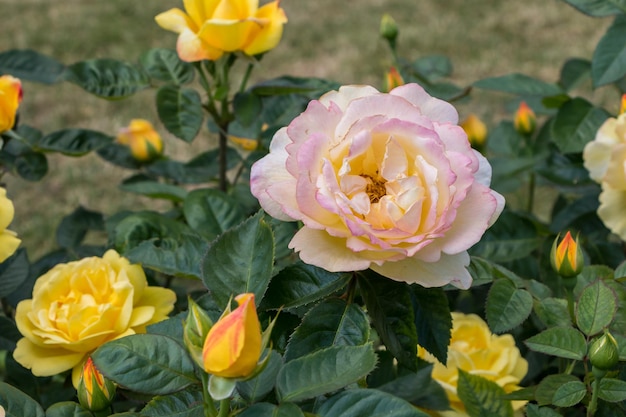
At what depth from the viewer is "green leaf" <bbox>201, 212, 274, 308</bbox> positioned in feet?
2.34

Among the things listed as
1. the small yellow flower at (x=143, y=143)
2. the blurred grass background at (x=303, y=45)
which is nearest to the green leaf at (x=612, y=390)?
the small yellow flower at (x=143, y=143)

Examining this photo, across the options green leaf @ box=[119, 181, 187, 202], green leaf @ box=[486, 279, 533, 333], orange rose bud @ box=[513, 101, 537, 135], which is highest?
green leaf @ box=[486, 279, 533, 333]

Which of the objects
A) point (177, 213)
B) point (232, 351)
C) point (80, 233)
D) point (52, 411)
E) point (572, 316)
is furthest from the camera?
point (80, 233)

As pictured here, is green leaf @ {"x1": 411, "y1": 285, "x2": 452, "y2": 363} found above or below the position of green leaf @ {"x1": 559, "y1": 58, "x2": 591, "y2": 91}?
above

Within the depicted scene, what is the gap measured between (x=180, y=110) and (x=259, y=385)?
23.9 inches

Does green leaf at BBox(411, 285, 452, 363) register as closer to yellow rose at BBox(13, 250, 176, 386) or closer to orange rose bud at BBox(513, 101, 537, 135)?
yellow rose at BBox(13, 250, 176, 386)

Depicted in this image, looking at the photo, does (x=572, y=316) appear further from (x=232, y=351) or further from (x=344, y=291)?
(x=232, y=351)

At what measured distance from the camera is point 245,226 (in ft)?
2.44

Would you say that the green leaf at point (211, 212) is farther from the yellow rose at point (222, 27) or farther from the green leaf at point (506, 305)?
the green leaf at point (506, 305)

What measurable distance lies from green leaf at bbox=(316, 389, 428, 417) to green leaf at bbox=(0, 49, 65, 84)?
904mm

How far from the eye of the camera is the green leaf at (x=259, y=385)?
63cm

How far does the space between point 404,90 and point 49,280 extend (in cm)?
44

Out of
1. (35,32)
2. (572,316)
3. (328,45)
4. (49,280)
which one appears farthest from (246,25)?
(35,32)

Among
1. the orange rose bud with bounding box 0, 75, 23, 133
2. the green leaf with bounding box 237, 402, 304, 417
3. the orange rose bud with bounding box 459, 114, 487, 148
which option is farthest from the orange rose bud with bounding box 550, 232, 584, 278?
the orange rose bud with bounding box 459, 114, 487, 148
